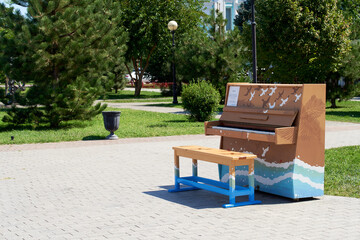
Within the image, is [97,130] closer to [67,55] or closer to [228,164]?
A: [67,55]

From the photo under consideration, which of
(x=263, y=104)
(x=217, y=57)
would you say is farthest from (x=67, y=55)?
(x=217, y=57)

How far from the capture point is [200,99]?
63.8 feet

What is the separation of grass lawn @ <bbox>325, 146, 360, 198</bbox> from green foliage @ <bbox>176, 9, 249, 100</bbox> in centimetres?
1642

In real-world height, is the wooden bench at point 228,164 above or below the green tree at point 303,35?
below

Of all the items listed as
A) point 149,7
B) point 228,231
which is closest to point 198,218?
point 228,231

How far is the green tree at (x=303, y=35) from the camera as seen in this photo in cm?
2420

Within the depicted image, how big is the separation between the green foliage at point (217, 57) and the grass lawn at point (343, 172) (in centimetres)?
1642

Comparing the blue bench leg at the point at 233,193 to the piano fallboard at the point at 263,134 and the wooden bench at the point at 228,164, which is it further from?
the piano fallboard at the point at 263,134

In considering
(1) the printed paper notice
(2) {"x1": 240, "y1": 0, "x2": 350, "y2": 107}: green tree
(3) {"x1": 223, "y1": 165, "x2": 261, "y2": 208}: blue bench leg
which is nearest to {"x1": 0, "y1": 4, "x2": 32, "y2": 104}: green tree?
(1) the printed paper notice

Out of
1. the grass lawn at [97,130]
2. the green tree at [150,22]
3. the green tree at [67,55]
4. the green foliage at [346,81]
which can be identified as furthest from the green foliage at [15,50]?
the green tree at [150,22]

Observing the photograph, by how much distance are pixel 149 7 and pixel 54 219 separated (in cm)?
3401

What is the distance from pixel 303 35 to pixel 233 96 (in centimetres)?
1731

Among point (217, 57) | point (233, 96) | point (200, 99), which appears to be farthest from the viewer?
point (217, 57)

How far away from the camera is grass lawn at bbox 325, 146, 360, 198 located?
7.70 meters
